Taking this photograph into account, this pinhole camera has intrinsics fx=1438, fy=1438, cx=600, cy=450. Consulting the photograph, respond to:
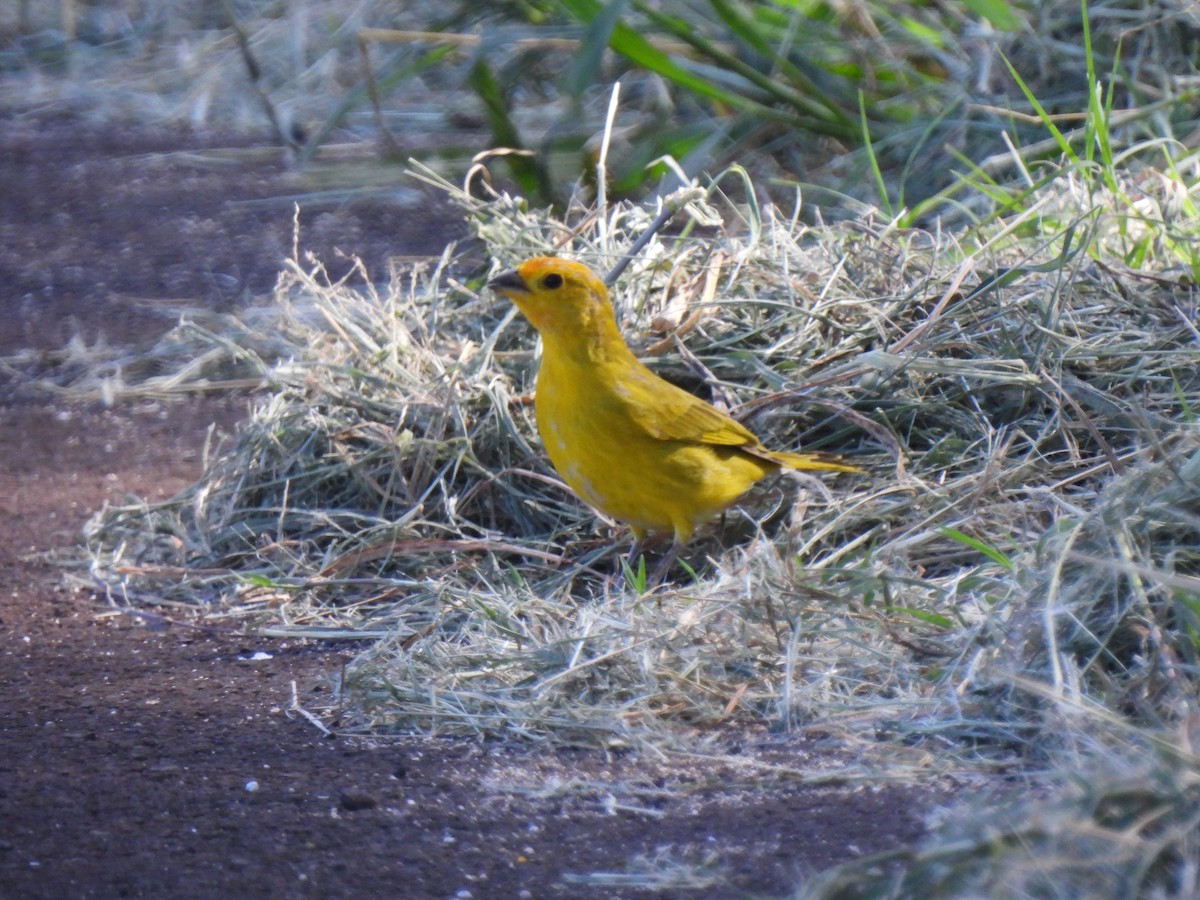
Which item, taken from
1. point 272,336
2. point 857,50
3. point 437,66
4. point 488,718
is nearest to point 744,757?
point 488,718

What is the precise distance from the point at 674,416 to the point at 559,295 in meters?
0.41

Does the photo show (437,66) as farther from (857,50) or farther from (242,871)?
(242,871)

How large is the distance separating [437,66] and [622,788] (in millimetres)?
6604

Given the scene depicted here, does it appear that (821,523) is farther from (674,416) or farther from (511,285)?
(511,285)

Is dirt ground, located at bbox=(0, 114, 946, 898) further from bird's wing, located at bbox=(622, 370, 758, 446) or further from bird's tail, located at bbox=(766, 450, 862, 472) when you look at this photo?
bird's tail, located at bbox=(766, 450, 862, 472)

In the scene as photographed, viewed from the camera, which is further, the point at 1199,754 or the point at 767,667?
the point at 767,667

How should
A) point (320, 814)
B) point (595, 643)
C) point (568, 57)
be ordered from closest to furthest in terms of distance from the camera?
point (320, 814) < point (595, 643) < point (568, 57)

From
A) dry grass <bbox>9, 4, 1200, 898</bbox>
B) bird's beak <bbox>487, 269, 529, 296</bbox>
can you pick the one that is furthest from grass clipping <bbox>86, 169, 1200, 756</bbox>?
bird's beak <bbox>487, 269, 529, 296</bbox>

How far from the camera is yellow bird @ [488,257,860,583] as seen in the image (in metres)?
3.44

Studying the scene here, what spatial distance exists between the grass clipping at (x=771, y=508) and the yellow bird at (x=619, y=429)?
0.16 m

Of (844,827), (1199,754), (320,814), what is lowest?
(320,814)

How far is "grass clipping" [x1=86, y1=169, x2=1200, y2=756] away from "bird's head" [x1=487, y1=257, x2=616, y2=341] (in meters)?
A: 0.43

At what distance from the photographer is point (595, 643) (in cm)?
278

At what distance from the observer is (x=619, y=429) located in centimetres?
345
